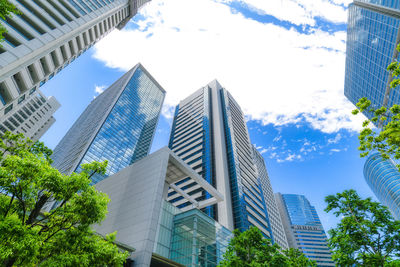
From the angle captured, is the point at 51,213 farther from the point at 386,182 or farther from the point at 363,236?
the point at 386,182

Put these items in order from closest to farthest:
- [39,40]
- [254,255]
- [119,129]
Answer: [254,255], [39,40], [119,129]

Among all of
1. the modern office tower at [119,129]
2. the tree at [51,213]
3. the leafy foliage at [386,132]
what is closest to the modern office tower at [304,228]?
the modern office tower at [119,129]

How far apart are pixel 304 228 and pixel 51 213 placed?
601 feet

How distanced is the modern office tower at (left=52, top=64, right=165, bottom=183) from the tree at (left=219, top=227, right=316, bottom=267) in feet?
244

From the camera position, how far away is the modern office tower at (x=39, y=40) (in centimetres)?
2194

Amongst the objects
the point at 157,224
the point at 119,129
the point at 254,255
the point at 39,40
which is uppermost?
the point at 119,129

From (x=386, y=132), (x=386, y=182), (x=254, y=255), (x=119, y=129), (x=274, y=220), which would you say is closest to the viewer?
(x=386, y=132)

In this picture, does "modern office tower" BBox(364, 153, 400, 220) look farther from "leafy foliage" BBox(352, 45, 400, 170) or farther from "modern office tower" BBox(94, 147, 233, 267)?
"leafy foliage" BBox(352, 45, 400, 170)

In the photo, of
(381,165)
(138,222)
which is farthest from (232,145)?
(381,165)

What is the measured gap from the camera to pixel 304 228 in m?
158

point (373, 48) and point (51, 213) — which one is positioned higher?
point (373, 48)

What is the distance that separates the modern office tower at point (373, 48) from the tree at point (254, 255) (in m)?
60.2

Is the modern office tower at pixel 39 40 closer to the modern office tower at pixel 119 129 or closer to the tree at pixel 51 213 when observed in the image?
the tree at pixel 51 213

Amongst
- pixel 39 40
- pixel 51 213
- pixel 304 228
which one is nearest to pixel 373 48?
pixel 39 40
